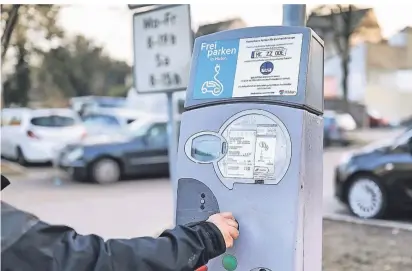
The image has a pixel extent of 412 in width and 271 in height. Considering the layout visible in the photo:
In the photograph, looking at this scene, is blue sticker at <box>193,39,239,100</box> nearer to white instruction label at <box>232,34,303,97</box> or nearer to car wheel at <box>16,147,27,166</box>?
white instruction label at <box>232,34,303,97</box>

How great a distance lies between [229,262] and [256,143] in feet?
1.56

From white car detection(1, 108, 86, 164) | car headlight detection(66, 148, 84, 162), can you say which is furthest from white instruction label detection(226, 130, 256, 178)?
white car detection(1, 108, 86, 164)

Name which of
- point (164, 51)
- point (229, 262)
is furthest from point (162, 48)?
point (229, 262)

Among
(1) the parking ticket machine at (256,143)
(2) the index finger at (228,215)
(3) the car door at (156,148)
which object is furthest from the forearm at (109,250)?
(3) the car door at (156,148)

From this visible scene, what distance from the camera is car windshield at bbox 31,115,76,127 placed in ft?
42.9

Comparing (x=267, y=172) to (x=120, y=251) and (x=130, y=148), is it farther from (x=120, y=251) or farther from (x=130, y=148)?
(x=130, y=148)

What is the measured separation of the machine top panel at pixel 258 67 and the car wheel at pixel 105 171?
8204 millimetres

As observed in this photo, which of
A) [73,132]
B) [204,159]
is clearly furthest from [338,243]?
[73,132]

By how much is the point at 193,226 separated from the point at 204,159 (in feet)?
1.41

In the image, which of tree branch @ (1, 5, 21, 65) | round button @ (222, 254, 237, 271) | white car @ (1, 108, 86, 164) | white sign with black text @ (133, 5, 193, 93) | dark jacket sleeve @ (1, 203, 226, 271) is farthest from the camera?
white car @ (1, 108, 86, 164)

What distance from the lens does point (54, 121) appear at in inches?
521

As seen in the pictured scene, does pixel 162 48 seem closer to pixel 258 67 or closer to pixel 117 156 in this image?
pixel 258 67

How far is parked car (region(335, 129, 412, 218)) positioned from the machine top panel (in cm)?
485

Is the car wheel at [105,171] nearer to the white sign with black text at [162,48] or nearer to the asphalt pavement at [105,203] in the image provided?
the asphalt pavement at [105,203]
